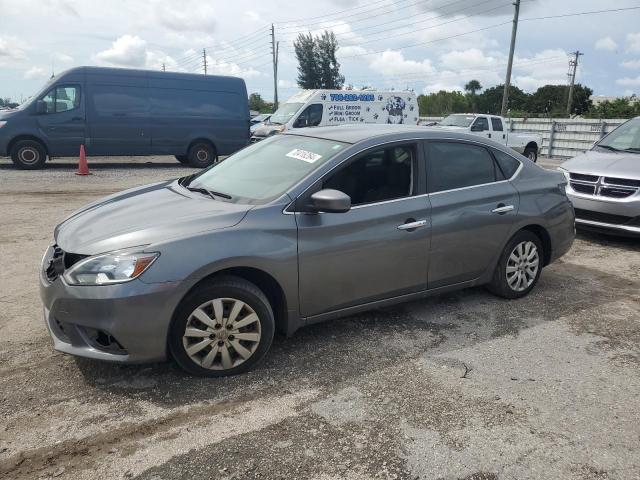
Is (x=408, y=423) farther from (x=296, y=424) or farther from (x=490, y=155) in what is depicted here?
(x=490, y=155)

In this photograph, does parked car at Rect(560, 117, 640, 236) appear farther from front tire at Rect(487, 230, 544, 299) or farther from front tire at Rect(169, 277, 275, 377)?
front tire at Rect(169, 277, 275, 377)

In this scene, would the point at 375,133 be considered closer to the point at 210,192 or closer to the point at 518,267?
the point at 210,192

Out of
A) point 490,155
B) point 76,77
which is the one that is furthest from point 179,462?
point 76,77

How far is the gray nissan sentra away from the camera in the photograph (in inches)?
122

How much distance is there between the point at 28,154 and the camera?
13.7 m

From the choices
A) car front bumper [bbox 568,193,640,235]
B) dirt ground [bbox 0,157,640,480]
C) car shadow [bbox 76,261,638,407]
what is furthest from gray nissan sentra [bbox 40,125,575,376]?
car front bumper [bbox 568,193,640,235]

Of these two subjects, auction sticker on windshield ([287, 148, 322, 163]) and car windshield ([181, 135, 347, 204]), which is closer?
car windshield ([181, 135, 347, 204])

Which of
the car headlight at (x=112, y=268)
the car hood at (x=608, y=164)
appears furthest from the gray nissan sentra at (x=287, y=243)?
the car hood at (x=608, y=164)

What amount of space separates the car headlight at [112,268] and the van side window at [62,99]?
12.4 m

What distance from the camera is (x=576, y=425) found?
2980 millimetres

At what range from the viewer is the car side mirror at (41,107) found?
13.6m

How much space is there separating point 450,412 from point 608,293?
10.1ft

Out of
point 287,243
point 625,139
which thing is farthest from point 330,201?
point 625,139

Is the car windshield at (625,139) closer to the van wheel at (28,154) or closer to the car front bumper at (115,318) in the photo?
the car front bumper at (115,318)
